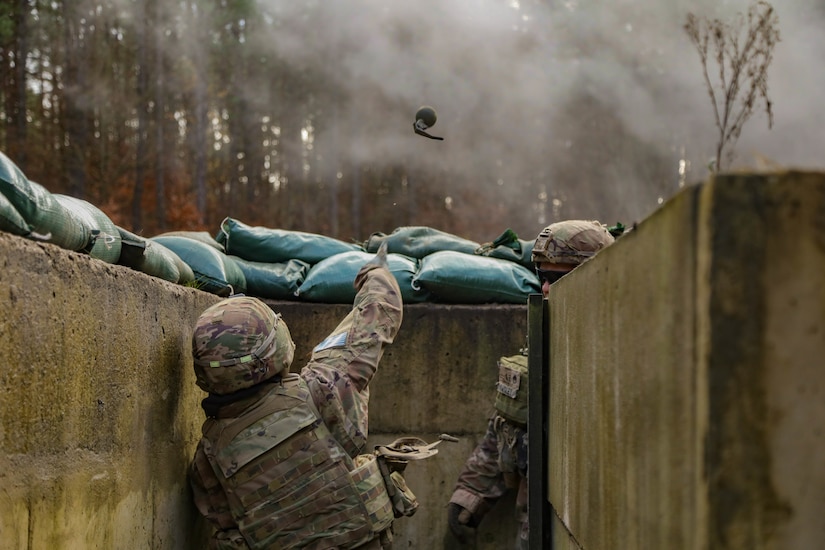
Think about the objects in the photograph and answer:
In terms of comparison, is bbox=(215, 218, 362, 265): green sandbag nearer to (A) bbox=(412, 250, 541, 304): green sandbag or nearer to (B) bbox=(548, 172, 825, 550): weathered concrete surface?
(A) bbox=(412, 250, 541, 304): green sandbag

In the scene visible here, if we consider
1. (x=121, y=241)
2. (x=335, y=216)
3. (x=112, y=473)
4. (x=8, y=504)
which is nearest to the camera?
(x=8, y=504)

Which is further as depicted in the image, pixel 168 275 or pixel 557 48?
pixel 557 48

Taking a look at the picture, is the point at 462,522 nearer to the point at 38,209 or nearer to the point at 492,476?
the point at 492,476

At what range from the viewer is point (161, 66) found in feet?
59.0

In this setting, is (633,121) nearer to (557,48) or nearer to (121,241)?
(557,48)

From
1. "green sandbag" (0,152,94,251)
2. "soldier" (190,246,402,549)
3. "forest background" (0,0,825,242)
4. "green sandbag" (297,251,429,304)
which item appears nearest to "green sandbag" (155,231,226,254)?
"green sandbag" (297,251,429,304)

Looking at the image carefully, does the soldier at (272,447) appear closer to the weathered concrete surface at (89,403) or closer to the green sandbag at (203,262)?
the weathered concrete surface at (89,403)

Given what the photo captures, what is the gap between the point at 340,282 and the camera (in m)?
4.52

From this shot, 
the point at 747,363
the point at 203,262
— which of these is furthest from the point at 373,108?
the point at 747,363

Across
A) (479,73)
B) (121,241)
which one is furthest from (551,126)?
(121,241)

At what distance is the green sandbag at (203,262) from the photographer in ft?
13.0

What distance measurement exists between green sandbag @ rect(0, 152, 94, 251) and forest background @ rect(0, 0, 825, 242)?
9.80 m

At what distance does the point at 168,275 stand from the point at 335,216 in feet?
60.1

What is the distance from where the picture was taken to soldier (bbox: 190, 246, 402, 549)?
2965 mm
